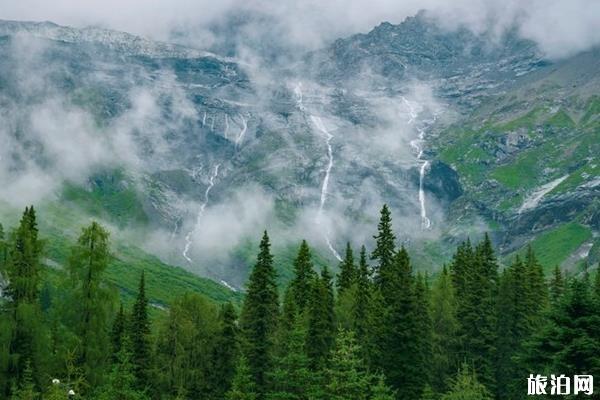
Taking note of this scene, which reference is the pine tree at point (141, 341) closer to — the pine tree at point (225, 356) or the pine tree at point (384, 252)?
the pine tree at point (225, 356)

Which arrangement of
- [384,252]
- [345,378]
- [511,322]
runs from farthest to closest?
[511,322] < [384,252] < [345,378]

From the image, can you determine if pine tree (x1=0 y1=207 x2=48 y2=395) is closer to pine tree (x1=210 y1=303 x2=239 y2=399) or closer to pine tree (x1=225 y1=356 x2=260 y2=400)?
pine tree (x1=225 y1=356 x2=260 y2=400)

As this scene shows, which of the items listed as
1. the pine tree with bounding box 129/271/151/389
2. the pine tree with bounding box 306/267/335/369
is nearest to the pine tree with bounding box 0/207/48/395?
the pine tree with bounding box 129/271/151/389

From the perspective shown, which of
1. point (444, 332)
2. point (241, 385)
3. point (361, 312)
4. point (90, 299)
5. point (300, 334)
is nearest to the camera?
point (300, 334)

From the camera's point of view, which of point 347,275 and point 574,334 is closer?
point 574,334

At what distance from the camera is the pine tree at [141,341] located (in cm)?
7094

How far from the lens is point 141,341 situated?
72688 millimetres

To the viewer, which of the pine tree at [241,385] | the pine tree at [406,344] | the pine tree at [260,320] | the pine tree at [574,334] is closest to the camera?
the pine tree at [574,334]

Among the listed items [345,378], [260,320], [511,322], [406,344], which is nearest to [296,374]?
[345,378]

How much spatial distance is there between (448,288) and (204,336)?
27284 mm

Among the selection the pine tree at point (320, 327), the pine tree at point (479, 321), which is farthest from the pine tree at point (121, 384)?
the pine tree at point (479, 321)

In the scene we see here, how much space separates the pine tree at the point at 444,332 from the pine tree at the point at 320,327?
47.3 feet

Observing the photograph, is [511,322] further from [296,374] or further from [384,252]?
[296,374]

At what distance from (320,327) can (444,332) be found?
67.5 ft
